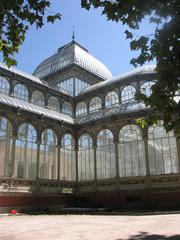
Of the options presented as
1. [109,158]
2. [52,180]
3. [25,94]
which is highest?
[25,94]

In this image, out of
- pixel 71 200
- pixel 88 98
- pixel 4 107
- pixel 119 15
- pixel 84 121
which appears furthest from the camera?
pixel 88 98

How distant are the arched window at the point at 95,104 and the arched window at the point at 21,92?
30.1 ft

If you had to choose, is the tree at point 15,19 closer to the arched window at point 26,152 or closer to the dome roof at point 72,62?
the arched window at point 26,152

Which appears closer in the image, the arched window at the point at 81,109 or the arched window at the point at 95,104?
the arched window at the point at 95,104

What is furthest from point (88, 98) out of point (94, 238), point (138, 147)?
point (94, 238)

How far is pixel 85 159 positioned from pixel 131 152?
635 centimetres

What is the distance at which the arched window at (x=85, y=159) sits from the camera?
35500 millimetres

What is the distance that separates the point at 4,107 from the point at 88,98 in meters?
14.1

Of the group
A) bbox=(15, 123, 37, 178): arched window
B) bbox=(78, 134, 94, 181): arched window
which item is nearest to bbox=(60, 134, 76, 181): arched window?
bbox=(78, 134, 94, 181): arched window

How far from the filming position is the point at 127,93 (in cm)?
3800

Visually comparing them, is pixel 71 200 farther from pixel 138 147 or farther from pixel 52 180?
pixel 138 147

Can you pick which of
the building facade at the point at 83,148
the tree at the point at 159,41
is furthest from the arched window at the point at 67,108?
the tree at the point at 159,41

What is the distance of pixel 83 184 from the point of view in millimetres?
35344

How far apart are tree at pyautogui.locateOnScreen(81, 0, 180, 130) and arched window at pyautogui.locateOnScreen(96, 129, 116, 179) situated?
25.8 meters
